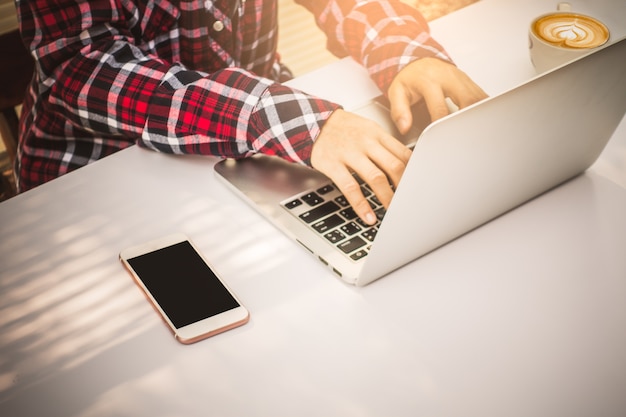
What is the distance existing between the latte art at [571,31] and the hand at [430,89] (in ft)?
0.56

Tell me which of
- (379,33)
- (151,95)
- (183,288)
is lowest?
(183,288)

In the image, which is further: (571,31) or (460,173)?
(571,31)

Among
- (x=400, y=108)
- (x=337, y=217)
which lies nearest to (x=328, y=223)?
(x=337, y=217)

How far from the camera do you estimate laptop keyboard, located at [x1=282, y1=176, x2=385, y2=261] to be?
0.75 meters

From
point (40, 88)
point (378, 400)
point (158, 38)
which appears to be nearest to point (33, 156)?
point (40, 88)

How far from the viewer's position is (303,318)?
0.68 metres

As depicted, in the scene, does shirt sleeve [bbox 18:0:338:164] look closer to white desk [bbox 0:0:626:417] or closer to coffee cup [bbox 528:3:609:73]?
white desk [bbox 0:0:626:417]

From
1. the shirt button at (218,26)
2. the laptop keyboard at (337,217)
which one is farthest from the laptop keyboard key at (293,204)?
Answer: the shirt button at (218,26)

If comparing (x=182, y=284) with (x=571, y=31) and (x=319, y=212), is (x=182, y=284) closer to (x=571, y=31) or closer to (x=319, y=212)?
(x=319, y=212)

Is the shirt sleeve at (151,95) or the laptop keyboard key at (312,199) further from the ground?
the shirt sleeve at (151,95)

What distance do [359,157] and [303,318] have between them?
9.4 inches

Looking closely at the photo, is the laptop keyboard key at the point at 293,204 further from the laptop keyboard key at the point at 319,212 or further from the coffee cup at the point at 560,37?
the coffee cup at the point at 560,37

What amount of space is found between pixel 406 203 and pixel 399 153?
200mm

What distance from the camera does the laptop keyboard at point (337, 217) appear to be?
2.45 ft
